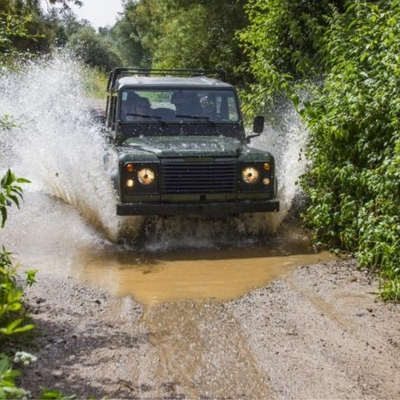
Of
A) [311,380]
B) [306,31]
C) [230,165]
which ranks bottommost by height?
[311,380]

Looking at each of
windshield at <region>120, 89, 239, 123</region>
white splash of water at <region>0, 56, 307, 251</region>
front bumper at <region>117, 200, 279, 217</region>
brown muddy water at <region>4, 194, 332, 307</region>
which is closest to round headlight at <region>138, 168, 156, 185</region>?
front bumper at <region>117, 200, 279, 217</region>

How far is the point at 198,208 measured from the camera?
7609 millimetres

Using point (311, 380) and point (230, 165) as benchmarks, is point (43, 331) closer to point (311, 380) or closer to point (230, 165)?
point (311, 380)

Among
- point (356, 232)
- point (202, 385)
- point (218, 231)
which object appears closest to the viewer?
point (202, 385)

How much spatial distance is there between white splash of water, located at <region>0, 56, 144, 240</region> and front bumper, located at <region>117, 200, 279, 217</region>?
21.8 inches

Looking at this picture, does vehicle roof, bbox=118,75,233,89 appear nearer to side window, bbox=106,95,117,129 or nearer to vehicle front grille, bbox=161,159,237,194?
side window, bbox=106,95,117,129

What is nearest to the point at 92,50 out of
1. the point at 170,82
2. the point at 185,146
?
the point at 170,82

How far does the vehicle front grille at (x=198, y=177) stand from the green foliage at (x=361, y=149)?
39.8 inches

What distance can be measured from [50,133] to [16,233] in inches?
128

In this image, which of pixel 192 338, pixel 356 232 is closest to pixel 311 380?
pixel 192 338

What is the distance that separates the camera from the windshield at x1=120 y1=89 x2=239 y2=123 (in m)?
8.62

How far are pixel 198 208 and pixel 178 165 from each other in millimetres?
517

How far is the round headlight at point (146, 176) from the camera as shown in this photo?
7520 mm

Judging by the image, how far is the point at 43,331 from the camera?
16.4ft
